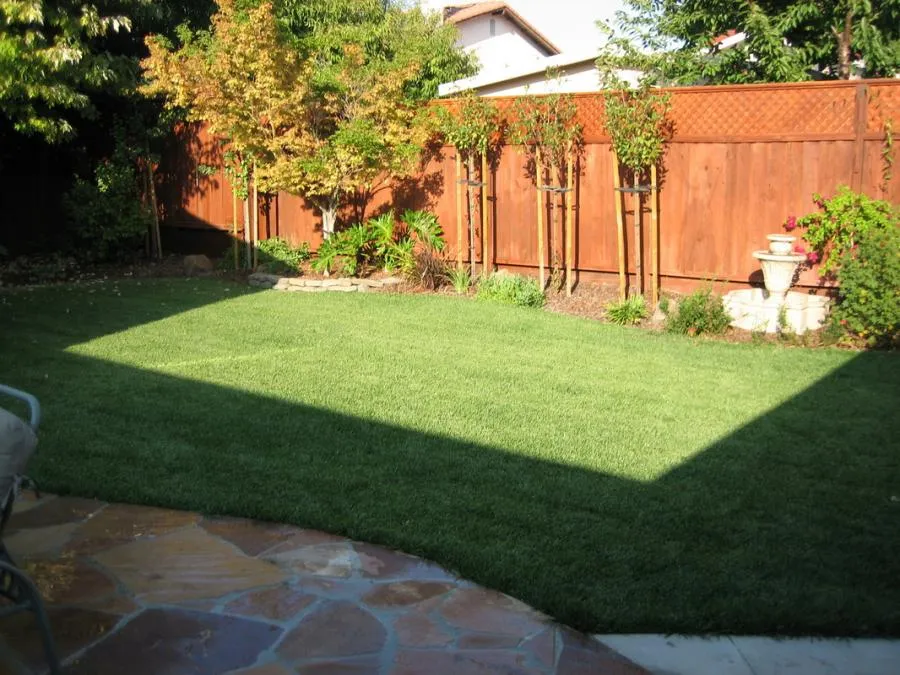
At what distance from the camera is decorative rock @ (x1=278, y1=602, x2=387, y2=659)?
3394 millimetres

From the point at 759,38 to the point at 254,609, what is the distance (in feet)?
37.1

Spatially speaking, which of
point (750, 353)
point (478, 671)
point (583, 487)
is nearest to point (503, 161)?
point (750, 353)

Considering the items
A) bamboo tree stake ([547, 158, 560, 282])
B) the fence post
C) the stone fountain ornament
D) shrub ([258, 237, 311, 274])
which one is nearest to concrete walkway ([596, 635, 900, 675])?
the stone fountain ornament

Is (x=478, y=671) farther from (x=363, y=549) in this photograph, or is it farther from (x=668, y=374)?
(x=668, y=374)

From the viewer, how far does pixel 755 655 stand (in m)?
3.42

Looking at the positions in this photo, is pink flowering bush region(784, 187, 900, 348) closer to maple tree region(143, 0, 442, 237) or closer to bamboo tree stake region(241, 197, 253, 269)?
maple tree region(143, 0, 442, 237)

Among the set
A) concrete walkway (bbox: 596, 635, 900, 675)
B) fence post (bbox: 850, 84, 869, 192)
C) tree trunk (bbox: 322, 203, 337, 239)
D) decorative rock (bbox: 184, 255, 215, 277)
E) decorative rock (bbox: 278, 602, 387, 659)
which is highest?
fence post (bbox: 850, 84, 869, 192)

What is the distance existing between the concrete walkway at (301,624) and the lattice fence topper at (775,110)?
23.5 ft

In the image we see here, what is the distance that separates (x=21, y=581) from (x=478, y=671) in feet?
4.77

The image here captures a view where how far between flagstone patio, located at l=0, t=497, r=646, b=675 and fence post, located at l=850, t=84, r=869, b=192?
7165 millimetres

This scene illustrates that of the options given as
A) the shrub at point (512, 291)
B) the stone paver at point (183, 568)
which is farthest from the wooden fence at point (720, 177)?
the stone paver at point (183, 568)

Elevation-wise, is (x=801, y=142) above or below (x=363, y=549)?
above

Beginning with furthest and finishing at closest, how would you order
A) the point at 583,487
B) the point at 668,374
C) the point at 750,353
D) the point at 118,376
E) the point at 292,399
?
the point at 750,353, the point at 668,374, the point at 118,376, the point at 292,399, the point at 583,487

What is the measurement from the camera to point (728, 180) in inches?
412
